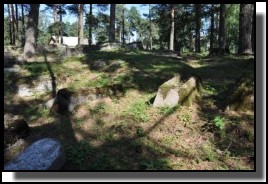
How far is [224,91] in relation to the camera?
975cm

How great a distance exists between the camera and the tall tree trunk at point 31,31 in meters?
15.9

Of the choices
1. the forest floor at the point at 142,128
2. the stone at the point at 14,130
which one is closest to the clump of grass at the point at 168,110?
the forest floor at the point at 142,128

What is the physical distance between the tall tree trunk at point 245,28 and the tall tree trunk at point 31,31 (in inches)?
387

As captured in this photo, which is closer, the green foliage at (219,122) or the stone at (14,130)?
the stone at (14,130)

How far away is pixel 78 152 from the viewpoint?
7016 millimetres

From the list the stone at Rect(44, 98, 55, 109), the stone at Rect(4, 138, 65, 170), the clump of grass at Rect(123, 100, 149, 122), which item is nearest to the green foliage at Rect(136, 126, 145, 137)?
the clump of grass at Rect(123, 100, 149, 122)

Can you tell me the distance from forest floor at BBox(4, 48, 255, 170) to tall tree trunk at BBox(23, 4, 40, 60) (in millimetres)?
4536

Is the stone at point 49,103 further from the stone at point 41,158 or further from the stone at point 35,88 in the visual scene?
the stone at point 41,158

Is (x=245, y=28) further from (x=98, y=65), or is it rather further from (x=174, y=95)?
(x=174, y=95)

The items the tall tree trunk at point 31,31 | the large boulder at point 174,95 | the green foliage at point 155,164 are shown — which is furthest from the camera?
the tall tree trunk at point 31,31

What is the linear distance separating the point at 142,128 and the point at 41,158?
2.65 metres

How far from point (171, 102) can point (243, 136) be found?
7.22ft

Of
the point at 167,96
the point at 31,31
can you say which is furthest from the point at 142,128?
the point at 31,31

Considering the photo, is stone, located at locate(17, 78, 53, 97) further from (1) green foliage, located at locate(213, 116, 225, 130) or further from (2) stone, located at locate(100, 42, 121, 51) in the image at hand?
(2) stone, located at locate(100, 42, 121, 51)
